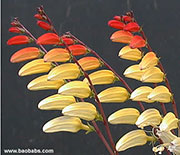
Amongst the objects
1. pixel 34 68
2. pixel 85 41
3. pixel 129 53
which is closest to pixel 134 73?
pixel 129 53

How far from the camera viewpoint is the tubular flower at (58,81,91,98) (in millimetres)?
447

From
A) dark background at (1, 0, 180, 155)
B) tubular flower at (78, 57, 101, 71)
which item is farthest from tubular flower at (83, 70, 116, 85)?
dark background at (1, 0, 180, 155)

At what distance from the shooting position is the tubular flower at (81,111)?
0.44 meters

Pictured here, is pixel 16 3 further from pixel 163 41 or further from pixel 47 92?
pixel 163 41

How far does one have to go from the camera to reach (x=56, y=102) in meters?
0.46

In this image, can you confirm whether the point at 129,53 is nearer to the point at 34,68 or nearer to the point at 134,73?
the point at 134,73

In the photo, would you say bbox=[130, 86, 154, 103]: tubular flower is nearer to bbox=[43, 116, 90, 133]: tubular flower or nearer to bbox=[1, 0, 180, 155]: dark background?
bbox=[43, 116, 90, 133]: tubular flower

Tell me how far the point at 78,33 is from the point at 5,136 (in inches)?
16.2

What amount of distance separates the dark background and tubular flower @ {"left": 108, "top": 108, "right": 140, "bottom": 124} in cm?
64

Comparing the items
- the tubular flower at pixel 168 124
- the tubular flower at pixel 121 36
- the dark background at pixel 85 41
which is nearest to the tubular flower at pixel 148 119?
the tubular flower at pixel 168 124

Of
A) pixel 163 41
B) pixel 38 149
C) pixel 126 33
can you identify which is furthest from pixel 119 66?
pixel 126 33

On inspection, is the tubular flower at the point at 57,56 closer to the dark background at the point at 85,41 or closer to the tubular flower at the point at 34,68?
the tubular flower at the point at 34,68

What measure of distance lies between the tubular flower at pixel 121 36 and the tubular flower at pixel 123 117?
3.9 inches

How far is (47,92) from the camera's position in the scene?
1.15m
